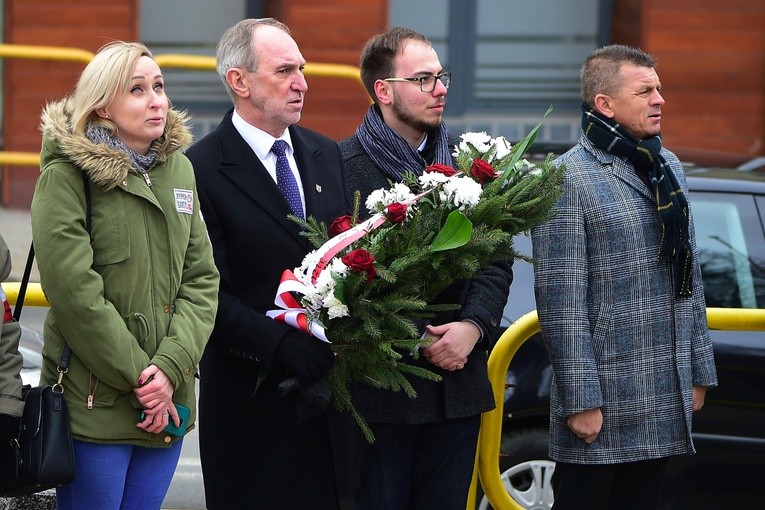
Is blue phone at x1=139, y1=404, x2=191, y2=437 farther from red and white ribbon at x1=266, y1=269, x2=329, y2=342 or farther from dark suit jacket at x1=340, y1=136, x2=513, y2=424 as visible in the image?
dark suit jacket at x1=340, y1=136, x2=513, y2=424

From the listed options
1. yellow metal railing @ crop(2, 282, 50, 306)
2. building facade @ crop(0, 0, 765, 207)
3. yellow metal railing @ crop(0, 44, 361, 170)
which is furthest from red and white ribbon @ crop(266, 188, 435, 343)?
building facade @ crop(0, 0, 765, 207)

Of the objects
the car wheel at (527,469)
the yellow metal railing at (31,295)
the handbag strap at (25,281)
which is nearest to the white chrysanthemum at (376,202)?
the handbag strap at (25,281)

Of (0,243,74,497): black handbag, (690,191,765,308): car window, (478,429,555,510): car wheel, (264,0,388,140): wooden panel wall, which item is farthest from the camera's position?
(264,0,388,140): wooden panel wall

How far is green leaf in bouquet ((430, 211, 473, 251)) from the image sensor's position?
394cm

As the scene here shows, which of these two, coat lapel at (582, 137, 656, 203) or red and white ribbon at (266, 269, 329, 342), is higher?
coat lapel at (582, 137, 656, 203)

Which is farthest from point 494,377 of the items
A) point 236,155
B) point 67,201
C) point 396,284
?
point 67,201

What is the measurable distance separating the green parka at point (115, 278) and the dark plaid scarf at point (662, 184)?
1.43 m

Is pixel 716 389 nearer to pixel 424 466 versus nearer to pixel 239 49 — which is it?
pixel 424 466

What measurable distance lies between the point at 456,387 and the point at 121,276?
1.19 m

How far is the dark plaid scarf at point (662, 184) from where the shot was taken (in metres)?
4.41

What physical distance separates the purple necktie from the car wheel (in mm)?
1912

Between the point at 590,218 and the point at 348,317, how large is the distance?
928 mm

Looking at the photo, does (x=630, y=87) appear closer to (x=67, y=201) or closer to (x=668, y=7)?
(x=67, y=201)

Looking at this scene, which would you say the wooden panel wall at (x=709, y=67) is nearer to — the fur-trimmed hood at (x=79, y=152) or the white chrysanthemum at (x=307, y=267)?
the white chrysanthemum at (x=307, y=267)
